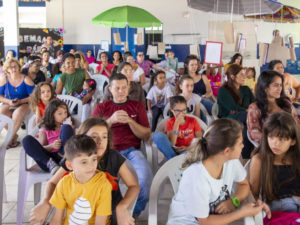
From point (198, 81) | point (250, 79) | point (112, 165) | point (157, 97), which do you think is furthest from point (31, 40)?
point (112, 165)

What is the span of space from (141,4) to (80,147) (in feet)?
38.1

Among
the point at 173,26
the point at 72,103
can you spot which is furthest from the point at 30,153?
the point at 173,26

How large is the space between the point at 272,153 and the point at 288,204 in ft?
0.98

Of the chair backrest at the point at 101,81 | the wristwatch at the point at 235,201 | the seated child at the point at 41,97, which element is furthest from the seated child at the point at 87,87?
the wristwatch at the point at 235,201

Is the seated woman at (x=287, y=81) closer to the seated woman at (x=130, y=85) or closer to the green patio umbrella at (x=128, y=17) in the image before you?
the seated woman at (x=130, y=85)

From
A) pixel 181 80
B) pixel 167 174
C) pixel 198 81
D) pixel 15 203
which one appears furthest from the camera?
pixel 198 81

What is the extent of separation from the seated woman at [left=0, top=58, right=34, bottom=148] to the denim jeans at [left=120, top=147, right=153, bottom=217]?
2.30 m

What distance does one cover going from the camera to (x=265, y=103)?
282cm

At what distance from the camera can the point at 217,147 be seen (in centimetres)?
163

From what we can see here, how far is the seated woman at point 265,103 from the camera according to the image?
2.76 metres

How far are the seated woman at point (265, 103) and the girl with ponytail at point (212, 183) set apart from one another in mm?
1114

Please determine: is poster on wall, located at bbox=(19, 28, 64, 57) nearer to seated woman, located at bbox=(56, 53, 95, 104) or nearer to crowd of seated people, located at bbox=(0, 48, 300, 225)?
seated woman, located at bbox=(56, 53, 95, 104)

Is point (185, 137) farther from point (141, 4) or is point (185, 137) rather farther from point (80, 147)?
point (141, 4)

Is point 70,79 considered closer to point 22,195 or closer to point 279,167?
point 22,195
